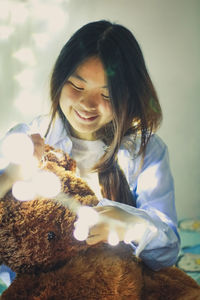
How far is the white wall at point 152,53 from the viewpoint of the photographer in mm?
837

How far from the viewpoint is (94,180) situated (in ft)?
2.27

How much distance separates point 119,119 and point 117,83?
0.08m

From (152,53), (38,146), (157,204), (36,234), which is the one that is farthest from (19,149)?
(152,53)

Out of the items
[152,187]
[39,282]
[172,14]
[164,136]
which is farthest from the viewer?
[164,136]

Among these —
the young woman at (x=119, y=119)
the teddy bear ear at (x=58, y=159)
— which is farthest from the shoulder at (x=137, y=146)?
the teddy bear ear at (x=58, y=159)

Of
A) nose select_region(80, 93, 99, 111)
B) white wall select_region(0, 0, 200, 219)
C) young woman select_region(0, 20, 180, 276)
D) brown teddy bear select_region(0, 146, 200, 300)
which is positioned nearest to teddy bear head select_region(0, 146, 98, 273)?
brown teddy bear select_region(0, 146, 200, 300)

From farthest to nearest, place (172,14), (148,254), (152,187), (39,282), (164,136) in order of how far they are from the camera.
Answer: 1. (164,136)
2. (172,14)
3. (152,187)
4. (148,254)
5. (39,282)

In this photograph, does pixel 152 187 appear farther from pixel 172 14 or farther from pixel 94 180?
pixel 172 14

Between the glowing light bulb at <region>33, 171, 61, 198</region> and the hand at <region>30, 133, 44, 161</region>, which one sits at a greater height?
the hand at <region>30, 133, 44, 161</region>

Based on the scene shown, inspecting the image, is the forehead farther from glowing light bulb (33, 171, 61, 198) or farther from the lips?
glowing light bulb (33, 171, 61, 198)

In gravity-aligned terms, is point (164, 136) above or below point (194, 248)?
above

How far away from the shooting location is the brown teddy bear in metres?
0.40

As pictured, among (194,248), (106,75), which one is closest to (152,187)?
(106,75)

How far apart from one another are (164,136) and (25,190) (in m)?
0.71
